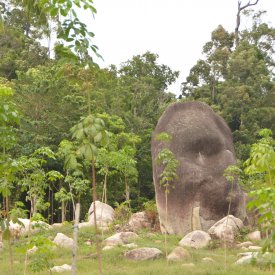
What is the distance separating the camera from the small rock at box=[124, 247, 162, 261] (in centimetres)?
986

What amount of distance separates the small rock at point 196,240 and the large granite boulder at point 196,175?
4.35 ft

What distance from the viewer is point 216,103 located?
26422 millimetres

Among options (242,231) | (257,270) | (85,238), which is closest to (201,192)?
(242,231)

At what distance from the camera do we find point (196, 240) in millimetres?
11883

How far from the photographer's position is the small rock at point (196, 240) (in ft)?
38.6

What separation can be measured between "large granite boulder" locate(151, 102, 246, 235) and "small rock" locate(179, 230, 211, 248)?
4.35 ft

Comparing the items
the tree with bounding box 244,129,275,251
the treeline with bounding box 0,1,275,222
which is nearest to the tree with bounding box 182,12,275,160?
the treeline with bounding box 0,1,275,222

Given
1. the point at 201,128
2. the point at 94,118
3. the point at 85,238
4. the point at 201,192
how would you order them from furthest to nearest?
the point at 201,128
the point at 201,192
the point at 85,238
the point at 94,118

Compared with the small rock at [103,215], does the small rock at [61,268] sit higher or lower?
lower

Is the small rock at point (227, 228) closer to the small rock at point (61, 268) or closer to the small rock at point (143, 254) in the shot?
the small rock at point (143, 254)

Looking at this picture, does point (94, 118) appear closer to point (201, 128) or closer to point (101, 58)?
point (101, 58)

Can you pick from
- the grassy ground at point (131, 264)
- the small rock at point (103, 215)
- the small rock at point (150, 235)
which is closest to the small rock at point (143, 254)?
the grassy ground at point (131, 264)

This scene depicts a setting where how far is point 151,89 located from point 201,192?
42.4ft

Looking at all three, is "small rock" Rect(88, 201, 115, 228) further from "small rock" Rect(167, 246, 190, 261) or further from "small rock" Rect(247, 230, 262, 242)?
"small rock" Rect(167, 246, 190, 261)
